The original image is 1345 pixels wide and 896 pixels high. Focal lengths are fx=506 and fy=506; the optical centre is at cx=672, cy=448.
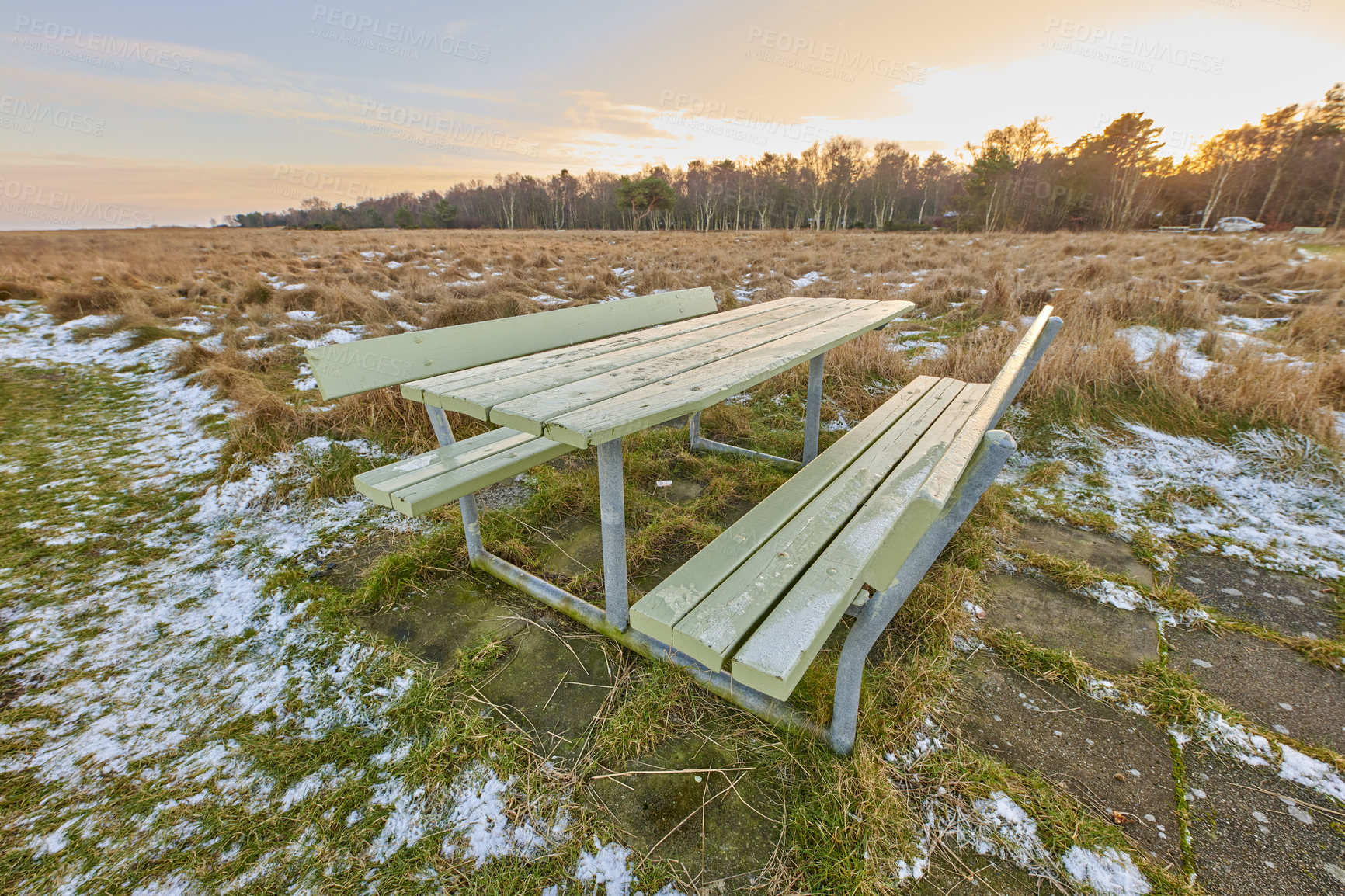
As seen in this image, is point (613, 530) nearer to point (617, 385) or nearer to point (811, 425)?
point (617, 385)

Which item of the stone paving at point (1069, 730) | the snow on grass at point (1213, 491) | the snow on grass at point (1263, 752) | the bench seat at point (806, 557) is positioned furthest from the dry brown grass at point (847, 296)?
the snow on grass at point (1263, 752)

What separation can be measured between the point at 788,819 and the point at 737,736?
28 centimetres

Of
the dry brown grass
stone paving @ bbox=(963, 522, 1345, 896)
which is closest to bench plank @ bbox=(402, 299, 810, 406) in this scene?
the dry brown grass

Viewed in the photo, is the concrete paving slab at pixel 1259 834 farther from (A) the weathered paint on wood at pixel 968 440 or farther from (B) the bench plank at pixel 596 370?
(B) the bench plank at pixel 596 370

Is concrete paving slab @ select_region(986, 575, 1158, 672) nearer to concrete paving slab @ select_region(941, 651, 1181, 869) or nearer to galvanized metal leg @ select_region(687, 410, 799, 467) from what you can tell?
concrete paving slab @ select_region(941, 651, 1181, 869)

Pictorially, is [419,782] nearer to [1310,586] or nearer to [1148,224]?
[1310,586]

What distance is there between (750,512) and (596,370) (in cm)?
80

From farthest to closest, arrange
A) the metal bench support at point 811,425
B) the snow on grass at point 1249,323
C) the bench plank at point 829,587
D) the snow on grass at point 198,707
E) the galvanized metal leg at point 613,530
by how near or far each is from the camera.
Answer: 1. the snow on grass at point 1249,323
2. the metal bench support at point 811,425
3. the galvanized metal leg at point 613,530
4. the snow on grass at point 198,707
5. the bench plank at point 829,587

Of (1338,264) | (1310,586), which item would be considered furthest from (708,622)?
(1338,264)

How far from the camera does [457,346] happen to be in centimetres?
225

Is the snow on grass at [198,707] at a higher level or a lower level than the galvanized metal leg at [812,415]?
lower

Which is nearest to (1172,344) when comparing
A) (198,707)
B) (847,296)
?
(847,296)

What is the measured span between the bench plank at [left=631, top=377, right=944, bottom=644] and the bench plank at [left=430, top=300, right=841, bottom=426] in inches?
24.0

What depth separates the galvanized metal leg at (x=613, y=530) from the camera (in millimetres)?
1700
